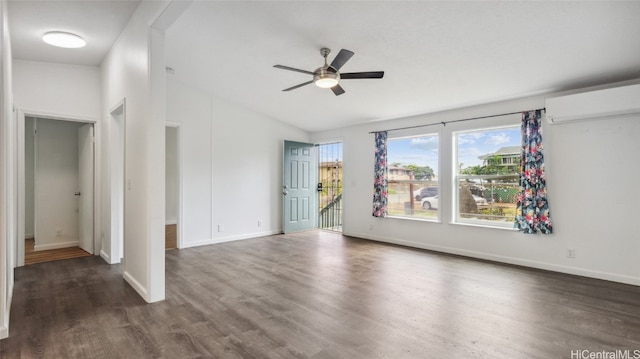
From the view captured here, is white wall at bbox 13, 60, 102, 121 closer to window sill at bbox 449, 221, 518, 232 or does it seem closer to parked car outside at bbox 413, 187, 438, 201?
parked car outside at bbox 413, 187, 438, 201

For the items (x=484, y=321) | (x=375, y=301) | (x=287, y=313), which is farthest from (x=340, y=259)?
(x=484, y=321)

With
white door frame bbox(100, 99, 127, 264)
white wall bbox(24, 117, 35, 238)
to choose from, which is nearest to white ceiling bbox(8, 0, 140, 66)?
white door frame bbox(100, 99, 127, 264)

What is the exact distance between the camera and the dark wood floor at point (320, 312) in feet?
7.32

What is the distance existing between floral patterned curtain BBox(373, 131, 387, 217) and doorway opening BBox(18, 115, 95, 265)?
16.1 feet

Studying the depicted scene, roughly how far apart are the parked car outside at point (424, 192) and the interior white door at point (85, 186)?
5545 millimetres

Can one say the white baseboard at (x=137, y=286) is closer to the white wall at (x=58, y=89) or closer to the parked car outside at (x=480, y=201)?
the white wall at (x=58, y=89)

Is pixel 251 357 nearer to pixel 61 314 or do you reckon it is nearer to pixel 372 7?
pixel 61 314

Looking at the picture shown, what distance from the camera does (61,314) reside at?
2764 mm

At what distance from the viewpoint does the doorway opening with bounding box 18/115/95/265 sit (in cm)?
497

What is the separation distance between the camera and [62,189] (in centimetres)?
527

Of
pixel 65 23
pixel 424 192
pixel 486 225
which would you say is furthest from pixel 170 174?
pixel 486 225

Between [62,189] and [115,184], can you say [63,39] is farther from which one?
[62,189]

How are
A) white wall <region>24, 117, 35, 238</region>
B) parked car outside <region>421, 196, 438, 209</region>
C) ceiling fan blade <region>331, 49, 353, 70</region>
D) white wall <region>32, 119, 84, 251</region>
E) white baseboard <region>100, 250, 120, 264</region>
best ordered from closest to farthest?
1. ceiling fan blade <region>331, 49, 353, 70</region>
2. white baseboard <region>100, 250, 120, 264</region>
3. white wall <region>32, 119, 84, 251</region>
4. parked car outside <region>421, 196, 438, 209</region>
5. white wall <region>24, 117, 35, 238</region>

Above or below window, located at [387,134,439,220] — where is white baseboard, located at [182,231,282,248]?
below
